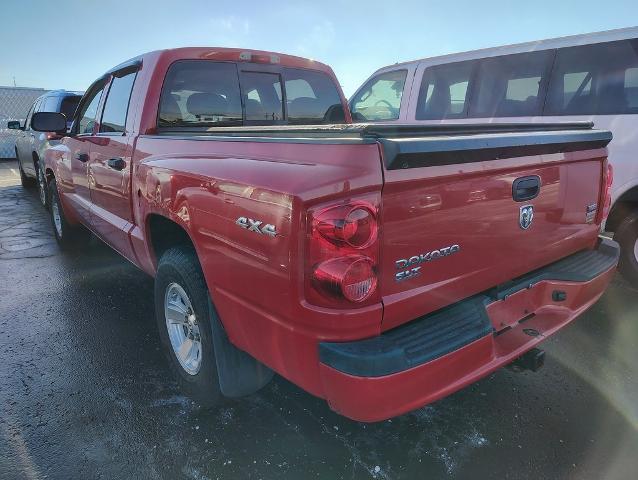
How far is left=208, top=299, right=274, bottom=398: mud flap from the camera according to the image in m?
2.27

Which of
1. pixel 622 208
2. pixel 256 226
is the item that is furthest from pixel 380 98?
pixel 256 226

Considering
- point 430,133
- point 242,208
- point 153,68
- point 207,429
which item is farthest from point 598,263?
point 153,68

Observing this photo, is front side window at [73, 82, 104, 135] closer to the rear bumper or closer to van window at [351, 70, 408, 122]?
the rear bumper

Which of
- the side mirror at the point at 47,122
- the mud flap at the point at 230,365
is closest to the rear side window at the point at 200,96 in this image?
the mud flap at the point at 230,365

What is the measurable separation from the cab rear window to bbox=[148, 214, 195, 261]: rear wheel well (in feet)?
2.31

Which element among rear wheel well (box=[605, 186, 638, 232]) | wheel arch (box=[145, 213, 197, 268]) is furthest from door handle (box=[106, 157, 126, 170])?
rear wheel well (box=[605, 186, 638, 232])

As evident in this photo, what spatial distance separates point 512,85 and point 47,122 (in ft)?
15.6

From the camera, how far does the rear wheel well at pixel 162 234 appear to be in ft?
9.23

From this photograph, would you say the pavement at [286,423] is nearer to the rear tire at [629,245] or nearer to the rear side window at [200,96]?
the rear tire at [629,245]

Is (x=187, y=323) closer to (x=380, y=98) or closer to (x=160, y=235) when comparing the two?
(x=160, y=235)

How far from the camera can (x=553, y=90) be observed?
4.77 m

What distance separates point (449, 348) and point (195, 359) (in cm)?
155

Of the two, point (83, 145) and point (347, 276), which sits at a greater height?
point (83, 145)

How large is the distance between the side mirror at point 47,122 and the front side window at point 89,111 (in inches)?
7.8
